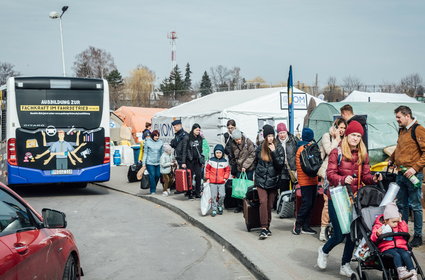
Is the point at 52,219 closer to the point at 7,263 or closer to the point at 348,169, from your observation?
the point at 7,263

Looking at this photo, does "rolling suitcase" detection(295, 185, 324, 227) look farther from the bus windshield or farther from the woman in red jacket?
the bus windshield

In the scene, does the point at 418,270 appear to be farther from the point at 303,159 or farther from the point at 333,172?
the point at 303,159

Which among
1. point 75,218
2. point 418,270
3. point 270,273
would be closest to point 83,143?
point 75,218

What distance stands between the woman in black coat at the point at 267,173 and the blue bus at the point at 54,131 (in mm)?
7757

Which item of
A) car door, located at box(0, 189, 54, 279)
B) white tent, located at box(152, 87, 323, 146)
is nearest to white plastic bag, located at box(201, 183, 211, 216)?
car door, located at box(0, 189, 54, 279)

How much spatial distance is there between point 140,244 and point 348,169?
4.24 metres

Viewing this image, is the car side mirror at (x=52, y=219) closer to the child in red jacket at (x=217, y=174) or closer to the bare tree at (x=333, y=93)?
the child in red jacket at (x=217, y=174)

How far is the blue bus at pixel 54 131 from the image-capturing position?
14.9 meters

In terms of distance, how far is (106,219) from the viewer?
11.9 meters

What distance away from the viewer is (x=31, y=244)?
13.9 ft

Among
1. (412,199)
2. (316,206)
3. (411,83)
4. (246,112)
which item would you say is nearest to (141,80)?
(411,83)

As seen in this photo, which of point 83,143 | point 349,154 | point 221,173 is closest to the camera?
point 349,154

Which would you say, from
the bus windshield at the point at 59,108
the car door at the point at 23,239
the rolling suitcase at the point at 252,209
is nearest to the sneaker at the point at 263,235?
the rolling suitcase at the point at 252,209

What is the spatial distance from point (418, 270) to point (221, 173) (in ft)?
20.9
